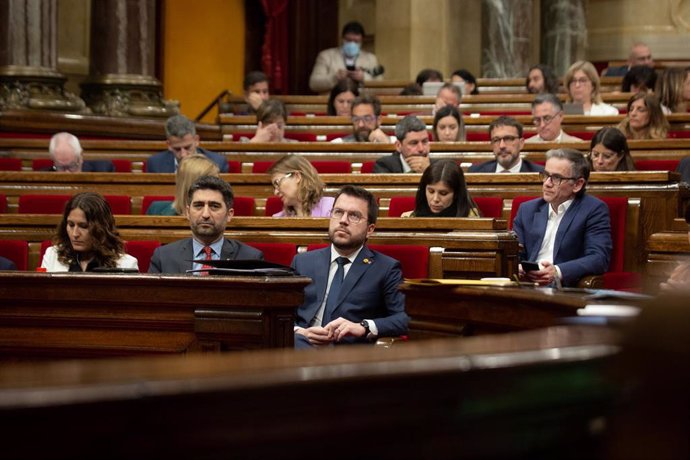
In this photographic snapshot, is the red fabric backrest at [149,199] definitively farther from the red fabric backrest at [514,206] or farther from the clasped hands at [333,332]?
the clasped hands at [333,332]

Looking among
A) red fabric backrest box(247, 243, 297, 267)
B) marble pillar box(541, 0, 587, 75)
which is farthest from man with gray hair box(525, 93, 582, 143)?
marble pillar box(541, 0, 587, 75)

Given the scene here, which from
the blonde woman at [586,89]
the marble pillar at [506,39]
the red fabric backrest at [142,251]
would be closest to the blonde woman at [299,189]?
the red fabric backrest at [142,251]

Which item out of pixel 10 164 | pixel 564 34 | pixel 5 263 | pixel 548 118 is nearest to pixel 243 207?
pixel 5 263

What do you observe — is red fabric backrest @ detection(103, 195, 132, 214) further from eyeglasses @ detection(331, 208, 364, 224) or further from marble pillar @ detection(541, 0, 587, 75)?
marble pillar @ detection(541, 0, 587, 75)

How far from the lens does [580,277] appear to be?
15.2ft

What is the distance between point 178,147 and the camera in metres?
6.98

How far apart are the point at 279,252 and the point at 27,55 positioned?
16.1 feet

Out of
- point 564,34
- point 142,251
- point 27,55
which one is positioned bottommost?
point 142,251

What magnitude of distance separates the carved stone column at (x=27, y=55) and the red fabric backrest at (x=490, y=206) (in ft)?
14.2

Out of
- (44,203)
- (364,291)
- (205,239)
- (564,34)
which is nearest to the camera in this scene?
(364,291)

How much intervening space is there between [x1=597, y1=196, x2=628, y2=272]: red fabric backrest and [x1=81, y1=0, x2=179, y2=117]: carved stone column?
203 inches

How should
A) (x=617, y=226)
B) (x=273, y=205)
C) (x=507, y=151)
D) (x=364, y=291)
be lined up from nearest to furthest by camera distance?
1. (x=364, y=291)
2. (x=617, y=226)
3. (x=273, y=205)
4. (x=507, y=151)

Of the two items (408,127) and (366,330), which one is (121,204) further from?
(366,330)

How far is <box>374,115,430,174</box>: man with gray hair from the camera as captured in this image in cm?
651
